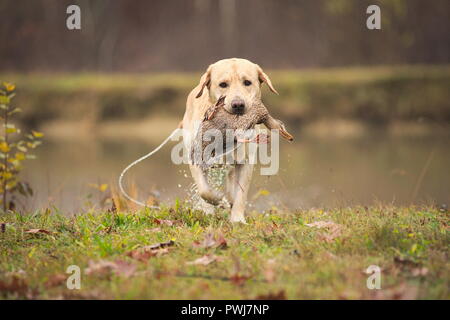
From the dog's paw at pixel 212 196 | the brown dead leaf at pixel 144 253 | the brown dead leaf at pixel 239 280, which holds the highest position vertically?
the dog's paw at pixel 212 196

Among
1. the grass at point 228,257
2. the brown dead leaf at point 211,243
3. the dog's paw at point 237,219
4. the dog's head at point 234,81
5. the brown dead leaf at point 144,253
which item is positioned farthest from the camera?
the dog's head at point 234,81

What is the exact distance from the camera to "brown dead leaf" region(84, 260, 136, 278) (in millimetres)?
3689

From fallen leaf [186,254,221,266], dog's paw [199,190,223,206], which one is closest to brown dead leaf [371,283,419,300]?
fallen leaf [186,254,221,266]

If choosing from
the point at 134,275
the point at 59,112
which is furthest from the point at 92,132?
the point at 134,275

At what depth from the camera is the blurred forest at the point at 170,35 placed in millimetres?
23281

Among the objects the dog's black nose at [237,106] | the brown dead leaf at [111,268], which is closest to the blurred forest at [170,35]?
the dog's black nose at [237,106]

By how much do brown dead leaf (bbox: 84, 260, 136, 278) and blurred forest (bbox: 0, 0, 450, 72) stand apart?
19.7m

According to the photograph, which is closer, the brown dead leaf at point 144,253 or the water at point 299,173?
the brown dead leaf at point 144,253

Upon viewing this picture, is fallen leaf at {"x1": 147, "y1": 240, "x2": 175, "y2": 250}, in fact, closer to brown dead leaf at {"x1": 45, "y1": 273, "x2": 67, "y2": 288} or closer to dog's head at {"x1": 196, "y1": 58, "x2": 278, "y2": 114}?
brown dead leaf at {"x1": 45, "y1": 273, "x2": 67, "y2": 288}

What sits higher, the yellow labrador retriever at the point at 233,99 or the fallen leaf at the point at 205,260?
the yellow labrador retriever at the point at 233,99

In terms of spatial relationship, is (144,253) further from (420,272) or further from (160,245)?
(420,272)

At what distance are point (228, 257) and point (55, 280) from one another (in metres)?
1.10

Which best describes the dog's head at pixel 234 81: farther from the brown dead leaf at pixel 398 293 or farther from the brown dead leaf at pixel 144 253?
the brown dead leaf at pixel 398 293

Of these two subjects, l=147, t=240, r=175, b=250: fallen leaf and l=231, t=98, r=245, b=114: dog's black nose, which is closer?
l=147, t=240, r=175, b=250: fallen leaf
